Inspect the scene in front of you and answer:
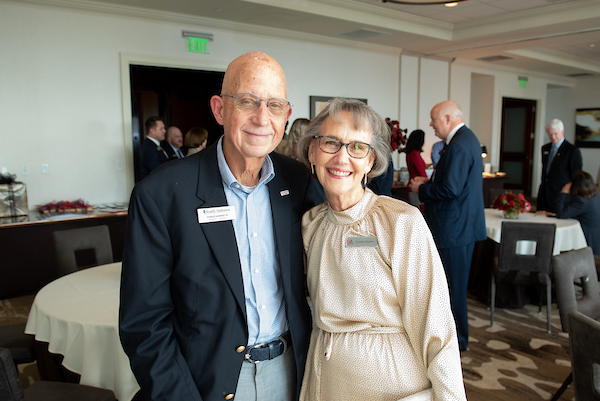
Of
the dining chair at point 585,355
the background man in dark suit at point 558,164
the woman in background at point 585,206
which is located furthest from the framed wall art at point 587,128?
the dining chair at point 585,355

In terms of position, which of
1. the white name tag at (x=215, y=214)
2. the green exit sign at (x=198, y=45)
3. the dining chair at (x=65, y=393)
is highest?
the green exit sign at (x=198, y=45)

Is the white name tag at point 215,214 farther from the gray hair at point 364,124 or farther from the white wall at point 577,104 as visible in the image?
the white wall at point 577,104

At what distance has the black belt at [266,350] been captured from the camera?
134 cm

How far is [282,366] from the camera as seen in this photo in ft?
4.65

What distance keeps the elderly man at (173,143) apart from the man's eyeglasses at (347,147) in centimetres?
512

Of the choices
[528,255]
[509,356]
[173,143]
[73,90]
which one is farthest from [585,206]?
[73,90]

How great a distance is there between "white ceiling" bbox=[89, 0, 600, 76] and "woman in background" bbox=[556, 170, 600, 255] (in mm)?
3410

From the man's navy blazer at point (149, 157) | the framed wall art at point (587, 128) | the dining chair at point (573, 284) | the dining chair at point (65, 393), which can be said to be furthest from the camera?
the framed wall art at point (587, 128)

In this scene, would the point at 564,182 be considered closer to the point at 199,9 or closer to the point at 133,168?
the point at 199,9

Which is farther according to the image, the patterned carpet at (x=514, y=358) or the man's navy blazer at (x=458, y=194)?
the man's navy blazer at (x=458, y=194)

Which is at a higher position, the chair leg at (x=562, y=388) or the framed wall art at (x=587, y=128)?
the framed wall art at (x=587, y=128)

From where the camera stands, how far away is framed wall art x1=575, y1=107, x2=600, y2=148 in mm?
Result: 13312

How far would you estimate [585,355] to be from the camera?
1.85 m

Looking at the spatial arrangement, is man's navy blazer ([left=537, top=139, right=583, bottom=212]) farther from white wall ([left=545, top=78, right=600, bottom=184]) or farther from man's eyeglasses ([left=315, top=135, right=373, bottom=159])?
white wall ([left=545, top=78, right=600, bottom=184])
